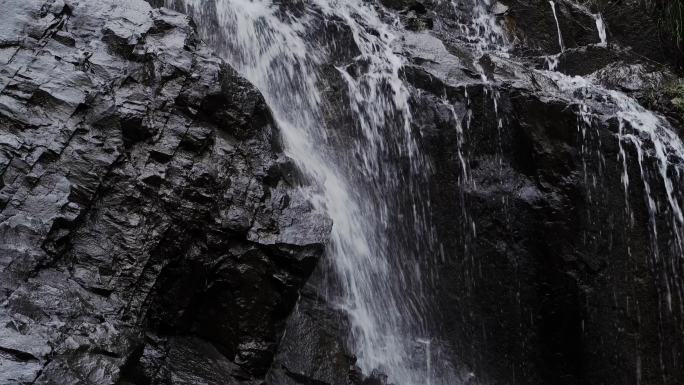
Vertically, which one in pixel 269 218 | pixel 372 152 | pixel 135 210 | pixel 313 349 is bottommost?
pixel 313 349

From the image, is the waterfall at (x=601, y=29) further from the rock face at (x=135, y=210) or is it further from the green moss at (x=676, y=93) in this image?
the rock face at (x=135, y=210)

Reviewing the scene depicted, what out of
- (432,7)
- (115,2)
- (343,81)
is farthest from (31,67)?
(432,7)

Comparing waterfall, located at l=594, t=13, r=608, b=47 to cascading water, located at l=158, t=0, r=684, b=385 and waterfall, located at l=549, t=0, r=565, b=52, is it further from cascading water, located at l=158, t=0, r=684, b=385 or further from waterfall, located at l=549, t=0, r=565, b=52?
cascading water, located at l=158, t=0, r=684, b=385

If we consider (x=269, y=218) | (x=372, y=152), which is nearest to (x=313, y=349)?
(x=269, y=218)

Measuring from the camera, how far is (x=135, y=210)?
495 centimetres

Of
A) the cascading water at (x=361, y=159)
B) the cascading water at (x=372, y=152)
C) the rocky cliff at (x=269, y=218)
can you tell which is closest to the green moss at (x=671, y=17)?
the rocky cliff at (x=269, y=218)

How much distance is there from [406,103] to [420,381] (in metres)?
3.48

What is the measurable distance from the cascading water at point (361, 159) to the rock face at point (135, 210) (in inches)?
44.0

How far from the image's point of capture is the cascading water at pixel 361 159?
6.68 meters

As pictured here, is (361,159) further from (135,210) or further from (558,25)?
(558,25)

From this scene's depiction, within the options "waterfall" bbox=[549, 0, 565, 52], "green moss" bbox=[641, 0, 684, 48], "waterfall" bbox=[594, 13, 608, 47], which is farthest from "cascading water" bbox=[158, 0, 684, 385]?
"green moss" bbox=[641, 0, 684, 48]

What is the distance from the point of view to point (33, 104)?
501 centimetres

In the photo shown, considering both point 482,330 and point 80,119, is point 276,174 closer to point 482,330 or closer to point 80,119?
point 80,119

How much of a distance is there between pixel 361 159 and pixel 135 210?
329cm
